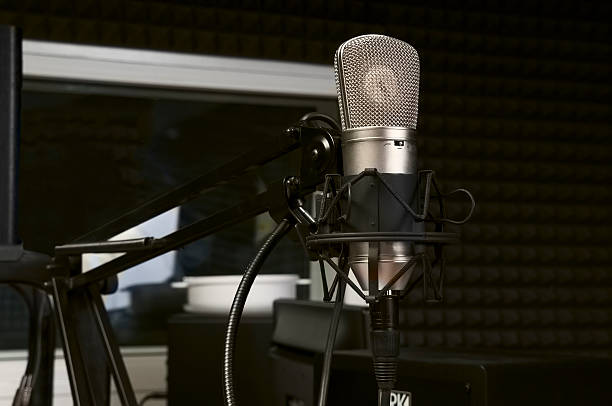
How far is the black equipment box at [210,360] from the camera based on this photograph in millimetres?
1706

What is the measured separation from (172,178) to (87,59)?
408 mm

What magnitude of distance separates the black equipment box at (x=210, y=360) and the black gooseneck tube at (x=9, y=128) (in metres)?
0.86

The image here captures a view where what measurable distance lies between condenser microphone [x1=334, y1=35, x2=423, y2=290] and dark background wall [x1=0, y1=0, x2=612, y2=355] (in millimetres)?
1997

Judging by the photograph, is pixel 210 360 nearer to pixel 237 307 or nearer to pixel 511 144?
pixel 237 307

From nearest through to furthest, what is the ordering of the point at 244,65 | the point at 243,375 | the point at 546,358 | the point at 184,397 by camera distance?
the point at 546,358 < the point at 243,375 < the point at 184,397 < the point at 244,65

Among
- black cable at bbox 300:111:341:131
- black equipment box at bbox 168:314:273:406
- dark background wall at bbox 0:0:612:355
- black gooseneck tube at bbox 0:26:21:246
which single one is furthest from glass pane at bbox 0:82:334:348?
black cable at bbox 300:111:341:131

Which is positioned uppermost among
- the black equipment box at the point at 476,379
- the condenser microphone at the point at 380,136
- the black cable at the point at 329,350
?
the condenser microphone at the point at 380,136

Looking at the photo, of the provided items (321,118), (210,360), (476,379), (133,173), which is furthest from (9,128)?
(133,173)

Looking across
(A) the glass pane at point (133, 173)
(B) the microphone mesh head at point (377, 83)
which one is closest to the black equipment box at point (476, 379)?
(B) the microphone mesh head at point (377, 83)

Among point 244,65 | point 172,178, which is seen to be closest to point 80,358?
point 172,178

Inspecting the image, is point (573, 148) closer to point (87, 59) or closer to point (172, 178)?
point (172, 178)

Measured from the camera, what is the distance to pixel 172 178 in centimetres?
248

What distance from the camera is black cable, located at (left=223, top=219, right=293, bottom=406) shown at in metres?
0.63

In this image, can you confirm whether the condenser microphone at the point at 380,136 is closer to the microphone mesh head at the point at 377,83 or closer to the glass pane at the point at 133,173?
the microphone mesh head at the point at 377,83
